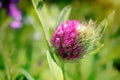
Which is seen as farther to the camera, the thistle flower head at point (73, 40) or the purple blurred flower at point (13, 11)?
the purple blurred flower at point (13, 11)

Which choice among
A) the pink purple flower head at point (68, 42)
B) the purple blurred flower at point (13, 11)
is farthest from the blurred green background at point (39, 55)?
the pink purple flower head at point (68, 42)

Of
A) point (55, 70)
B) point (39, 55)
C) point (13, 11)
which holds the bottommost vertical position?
point (39, 55)

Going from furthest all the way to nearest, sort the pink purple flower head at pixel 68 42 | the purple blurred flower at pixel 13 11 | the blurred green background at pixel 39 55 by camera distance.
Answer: the purple blurred flower at pixel 13 11, the blurred green background at pixel 39 55, the pink purple flower head at pixel 68 42

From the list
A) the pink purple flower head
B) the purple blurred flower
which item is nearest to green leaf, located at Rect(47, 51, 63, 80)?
the pink purple flower head

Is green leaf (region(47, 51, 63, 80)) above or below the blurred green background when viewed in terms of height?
above

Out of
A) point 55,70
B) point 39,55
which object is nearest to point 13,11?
point 39,55

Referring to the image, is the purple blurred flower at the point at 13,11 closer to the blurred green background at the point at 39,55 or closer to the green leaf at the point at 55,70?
the blurred green background at the point at 39,55

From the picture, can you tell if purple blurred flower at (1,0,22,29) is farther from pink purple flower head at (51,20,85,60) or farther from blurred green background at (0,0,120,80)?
pink purple flower head at (51,20,85,60)

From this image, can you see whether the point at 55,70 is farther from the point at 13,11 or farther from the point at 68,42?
the point at 13,11
